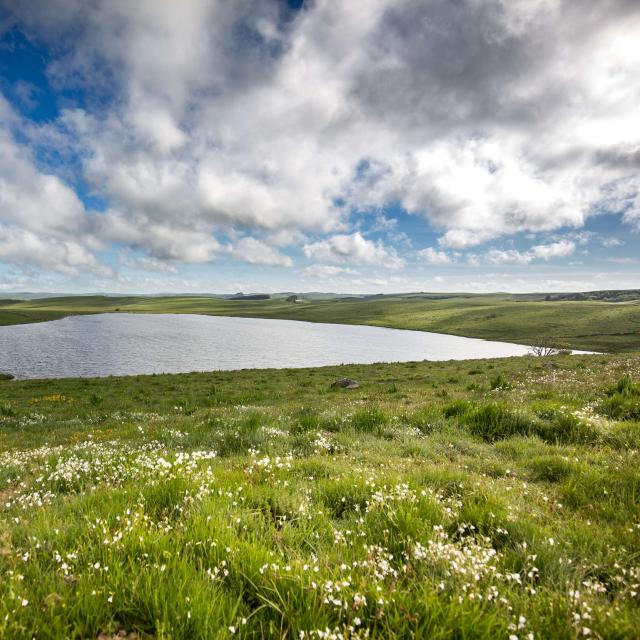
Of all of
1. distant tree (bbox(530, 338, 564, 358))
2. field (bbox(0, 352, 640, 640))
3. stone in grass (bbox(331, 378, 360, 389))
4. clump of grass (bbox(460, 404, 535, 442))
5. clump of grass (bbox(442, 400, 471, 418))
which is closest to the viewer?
field (bbox(0, 352, 640, 640))

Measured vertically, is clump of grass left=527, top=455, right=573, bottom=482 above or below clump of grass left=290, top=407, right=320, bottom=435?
above

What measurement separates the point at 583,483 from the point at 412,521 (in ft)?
11.0

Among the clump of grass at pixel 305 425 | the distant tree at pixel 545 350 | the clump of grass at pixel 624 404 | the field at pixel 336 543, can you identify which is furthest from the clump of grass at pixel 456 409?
the distant tree at pixel 545 350

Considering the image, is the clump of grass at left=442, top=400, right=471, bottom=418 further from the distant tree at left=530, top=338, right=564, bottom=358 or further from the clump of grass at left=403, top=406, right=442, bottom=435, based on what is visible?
the distant tree at left=530, top=338, right=564, bottom=358

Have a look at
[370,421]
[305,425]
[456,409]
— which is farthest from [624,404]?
[305,425]

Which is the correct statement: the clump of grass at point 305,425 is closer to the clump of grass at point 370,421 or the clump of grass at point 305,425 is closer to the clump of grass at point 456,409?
the clump of grass at point 370,421

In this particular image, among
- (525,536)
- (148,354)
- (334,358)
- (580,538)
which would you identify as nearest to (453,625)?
(525,536)

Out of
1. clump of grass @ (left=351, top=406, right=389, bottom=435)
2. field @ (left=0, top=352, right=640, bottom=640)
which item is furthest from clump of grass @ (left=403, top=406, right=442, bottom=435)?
field @ (left=0, top=352, right=640, bottom=640)

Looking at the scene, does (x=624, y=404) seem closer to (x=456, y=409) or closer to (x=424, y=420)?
(x=456, y=409)

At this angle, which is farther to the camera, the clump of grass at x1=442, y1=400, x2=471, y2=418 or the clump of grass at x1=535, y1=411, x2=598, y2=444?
the clump of grass at x1=442, y1=400, x2=471, y2=418

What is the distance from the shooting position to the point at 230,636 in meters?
2.49

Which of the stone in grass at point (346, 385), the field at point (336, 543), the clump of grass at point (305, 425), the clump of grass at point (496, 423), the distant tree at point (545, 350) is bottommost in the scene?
the distant tree at point (545, 350)

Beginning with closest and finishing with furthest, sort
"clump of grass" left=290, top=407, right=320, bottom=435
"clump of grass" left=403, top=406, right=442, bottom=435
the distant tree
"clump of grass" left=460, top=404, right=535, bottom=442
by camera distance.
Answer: "clump of grass" left=460, top=404, right=535, bottom=442 < "clump of grass" left=403, top=406, right=442, bottom=435 < "clump of grass" left=290, top=407, right=320, bottom=435 < the distant tree

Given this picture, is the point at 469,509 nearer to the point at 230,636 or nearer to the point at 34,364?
the point at 230,636
